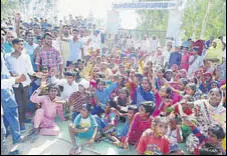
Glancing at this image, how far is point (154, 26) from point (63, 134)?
19243 mm

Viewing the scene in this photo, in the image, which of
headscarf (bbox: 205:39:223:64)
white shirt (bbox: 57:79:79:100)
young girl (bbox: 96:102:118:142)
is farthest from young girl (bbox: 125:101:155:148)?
headscarf (bbox: 205:39:223:64)

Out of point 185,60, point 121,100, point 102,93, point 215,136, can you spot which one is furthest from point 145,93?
point 185,60

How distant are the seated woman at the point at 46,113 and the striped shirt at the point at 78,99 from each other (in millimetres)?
382

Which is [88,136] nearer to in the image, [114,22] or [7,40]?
[7,40]

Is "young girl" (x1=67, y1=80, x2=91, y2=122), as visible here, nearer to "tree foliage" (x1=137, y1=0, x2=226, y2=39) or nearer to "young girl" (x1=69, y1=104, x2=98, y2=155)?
"young girl" (x1=69, y1=104, x2=98, y2=155)

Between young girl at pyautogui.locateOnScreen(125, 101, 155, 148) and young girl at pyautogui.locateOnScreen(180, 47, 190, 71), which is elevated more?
young girl at pyautogui.locateOnScreen(180, 47, 190, 71)

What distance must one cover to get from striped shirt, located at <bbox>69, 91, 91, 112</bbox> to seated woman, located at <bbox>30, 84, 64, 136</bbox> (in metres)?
0.38

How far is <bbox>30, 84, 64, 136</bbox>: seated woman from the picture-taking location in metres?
3.80

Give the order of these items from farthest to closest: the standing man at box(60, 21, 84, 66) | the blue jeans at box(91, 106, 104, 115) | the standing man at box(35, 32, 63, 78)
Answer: the standing man at box(60, 21, 84, 66), the standing man at box(35, 32, 63, 78), the blue jeans at box(91, 106, 104, 115)

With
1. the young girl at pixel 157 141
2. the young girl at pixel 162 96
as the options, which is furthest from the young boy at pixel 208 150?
the young girl at pixel 162 96

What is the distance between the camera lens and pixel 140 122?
356 cm

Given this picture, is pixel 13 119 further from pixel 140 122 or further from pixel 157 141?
pixel 157 141

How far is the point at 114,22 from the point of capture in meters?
13.9

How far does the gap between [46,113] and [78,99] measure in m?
0.64
